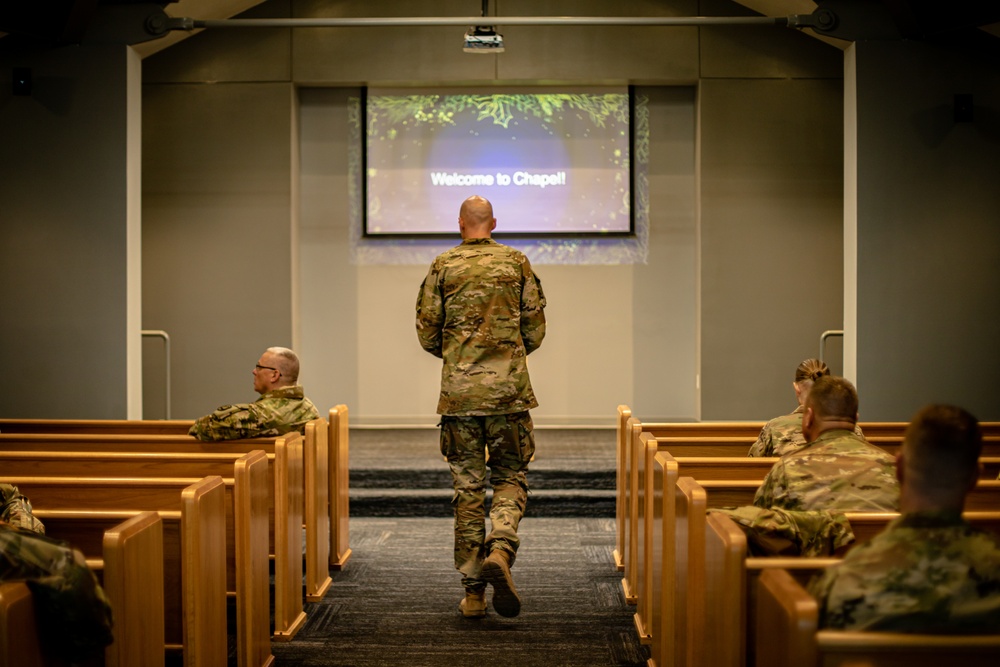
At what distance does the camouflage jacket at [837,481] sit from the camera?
2.33m

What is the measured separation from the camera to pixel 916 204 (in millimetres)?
5973

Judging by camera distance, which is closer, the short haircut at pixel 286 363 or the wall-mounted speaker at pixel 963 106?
the short haircut at pixel 286 363

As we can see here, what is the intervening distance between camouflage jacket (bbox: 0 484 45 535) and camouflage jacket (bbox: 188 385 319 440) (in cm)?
133

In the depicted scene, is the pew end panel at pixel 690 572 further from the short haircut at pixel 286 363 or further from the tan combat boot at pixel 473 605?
the short haircut at pixel 286 363

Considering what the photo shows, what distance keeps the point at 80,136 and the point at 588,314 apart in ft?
13.3

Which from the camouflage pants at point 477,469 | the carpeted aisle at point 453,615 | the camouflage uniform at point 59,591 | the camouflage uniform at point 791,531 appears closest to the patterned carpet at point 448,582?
the carpeted aisle at point 453,615

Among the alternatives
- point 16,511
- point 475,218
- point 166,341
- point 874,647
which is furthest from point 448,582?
point 166,341

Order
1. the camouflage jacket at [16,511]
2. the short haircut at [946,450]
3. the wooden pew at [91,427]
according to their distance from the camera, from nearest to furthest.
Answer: the short haircut at [946,450] → the camouflage jacket at [16,511] → the wooden pew at [91,427]

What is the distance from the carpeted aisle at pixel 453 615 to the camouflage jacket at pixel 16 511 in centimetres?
110

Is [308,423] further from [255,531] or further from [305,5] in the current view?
[305,5]

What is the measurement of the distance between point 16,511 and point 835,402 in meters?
2.06

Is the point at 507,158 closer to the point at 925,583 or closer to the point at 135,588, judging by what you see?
the point at 135,588

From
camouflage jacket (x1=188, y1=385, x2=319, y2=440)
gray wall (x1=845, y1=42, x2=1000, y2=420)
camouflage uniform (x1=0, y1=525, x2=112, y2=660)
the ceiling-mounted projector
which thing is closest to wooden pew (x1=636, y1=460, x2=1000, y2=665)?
camouflage uniform (x1=0, y1=525, x2=112, y2=660)

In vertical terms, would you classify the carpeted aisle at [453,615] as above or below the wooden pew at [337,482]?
below
